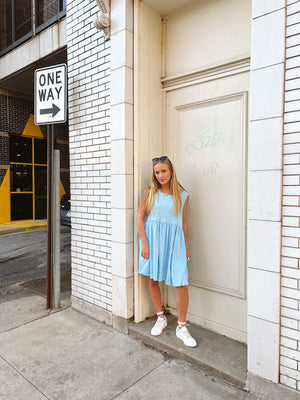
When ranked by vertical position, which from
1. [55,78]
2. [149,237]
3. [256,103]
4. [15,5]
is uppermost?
[15,5]

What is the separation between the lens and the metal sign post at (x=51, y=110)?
3430mm

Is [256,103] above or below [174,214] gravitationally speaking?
above

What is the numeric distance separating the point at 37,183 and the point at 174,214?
1166cm

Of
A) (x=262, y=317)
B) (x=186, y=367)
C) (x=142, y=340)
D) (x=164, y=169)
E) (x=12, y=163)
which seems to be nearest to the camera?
(x=262, y=317)

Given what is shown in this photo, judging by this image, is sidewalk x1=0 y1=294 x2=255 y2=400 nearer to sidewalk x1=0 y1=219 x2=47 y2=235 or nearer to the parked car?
the parked car

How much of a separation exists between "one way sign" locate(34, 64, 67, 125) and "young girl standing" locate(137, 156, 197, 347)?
1.37 m

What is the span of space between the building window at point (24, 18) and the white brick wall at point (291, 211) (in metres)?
8.24

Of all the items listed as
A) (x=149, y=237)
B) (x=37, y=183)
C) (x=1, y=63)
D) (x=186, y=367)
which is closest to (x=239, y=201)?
(x=149, y=237)

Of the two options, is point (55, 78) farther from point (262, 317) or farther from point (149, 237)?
point (262, 317)

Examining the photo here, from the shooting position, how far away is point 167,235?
292 cm

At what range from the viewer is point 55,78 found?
3.47 metres

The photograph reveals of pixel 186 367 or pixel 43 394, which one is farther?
pixel 186 367

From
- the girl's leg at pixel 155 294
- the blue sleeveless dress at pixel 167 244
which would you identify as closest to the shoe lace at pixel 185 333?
the girl's leg at pixel 155 294

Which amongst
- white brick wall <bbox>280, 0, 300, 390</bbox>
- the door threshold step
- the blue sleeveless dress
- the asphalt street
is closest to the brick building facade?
white brick wall <bbox>280, 0, 300, 390</bbox>
